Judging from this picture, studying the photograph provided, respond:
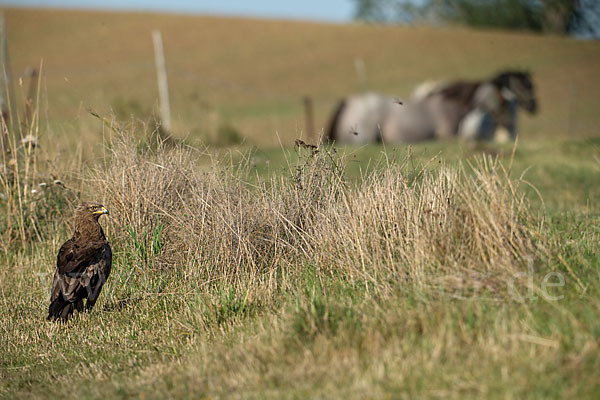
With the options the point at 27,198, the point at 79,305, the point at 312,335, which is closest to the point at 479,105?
the point at 27,198

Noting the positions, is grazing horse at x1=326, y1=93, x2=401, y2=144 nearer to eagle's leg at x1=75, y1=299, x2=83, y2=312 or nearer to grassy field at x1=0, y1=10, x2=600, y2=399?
grassy field at x1=0, y1=10, x2=600, y2=399

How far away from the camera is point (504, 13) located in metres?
66.7

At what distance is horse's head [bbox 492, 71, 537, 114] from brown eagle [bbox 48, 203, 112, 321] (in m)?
12.9

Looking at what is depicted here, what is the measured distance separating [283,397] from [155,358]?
47.7 inches

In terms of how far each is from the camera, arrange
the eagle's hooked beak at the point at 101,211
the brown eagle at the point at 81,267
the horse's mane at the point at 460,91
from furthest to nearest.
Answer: the horse's mane at the point at 460,91
the eagle's hooked beak at the point at 101,211
the brown eagle at the point at 81,267

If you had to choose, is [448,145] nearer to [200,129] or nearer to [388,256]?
[200,129]

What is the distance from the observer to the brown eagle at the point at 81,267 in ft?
16.5

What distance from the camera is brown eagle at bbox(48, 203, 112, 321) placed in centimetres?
502

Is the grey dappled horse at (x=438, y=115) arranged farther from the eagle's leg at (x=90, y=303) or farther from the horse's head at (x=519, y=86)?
the eagle's leg at (x=90, y=303)

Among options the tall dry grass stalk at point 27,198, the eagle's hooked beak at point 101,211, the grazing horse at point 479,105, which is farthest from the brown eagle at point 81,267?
the grazing horse at point 479,105

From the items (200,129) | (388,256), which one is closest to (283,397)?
(388,256)

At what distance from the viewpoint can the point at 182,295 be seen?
512cm

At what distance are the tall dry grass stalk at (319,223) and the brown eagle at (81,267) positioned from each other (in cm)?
36

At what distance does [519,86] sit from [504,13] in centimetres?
5403
